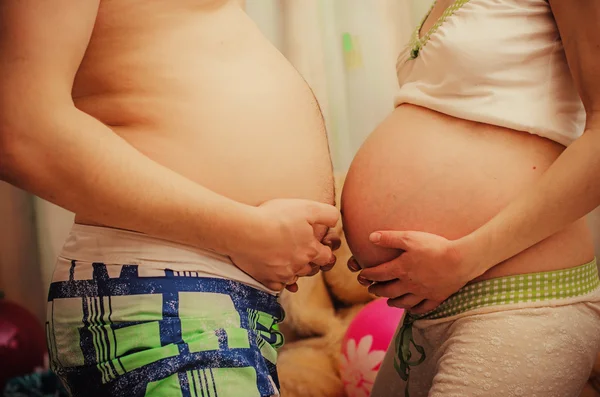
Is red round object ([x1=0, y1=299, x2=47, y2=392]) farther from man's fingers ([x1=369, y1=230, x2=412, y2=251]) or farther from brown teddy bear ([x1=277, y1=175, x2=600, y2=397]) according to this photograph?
man's fingers ([x1=369, y1=230, x2=412, y2=251])

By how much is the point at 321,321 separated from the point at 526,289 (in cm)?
78

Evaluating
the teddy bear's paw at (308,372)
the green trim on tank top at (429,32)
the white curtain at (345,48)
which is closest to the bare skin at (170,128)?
the green trim on tank top at (429,32)

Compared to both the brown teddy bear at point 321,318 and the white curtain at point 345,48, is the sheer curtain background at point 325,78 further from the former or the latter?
the brown teddy bear at point 321,318

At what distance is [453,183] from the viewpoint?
742mm

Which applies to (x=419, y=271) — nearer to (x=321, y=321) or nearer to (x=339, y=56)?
(x=321, y=321)

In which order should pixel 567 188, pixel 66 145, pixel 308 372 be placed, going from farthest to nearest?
pixel 308 372 → pixel 567 188 → pixel 66 145

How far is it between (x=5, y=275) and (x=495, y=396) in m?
1.39

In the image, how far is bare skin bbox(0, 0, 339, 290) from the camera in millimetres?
568

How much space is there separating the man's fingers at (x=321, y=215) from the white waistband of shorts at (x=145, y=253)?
5.1 inches

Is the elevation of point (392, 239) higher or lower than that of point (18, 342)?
higher

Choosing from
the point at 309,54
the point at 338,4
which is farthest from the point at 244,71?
the point at 338,4

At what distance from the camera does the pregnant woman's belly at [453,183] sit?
0.73m

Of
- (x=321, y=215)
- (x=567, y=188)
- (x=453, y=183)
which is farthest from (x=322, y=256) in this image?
(x=567, y=188)

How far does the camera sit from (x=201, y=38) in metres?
0.74
